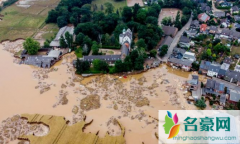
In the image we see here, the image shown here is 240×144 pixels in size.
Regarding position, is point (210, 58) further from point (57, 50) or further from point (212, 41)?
point (57, 50)

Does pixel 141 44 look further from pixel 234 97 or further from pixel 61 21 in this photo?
pixel 61 21

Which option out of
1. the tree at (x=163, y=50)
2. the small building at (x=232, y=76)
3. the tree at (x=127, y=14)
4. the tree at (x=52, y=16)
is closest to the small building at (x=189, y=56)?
the tree at (x=163, y=50)

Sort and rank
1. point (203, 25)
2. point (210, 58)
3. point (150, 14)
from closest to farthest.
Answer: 1. point (210, 58)
2. point (203, 25)
3. point (150, 14)

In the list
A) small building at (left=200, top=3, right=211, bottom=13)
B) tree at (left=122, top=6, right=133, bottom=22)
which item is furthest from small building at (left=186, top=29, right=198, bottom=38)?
tree at (left=122, top=6, right=133, bottom=22)

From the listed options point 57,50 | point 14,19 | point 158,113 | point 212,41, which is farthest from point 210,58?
point 14,19

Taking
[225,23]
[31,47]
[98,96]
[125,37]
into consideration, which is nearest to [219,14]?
[225,23]

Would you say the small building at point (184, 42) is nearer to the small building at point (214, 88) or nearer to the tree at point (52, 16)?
the small building at point (214, 88)

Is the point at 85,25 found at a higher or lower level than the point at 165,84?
higher
